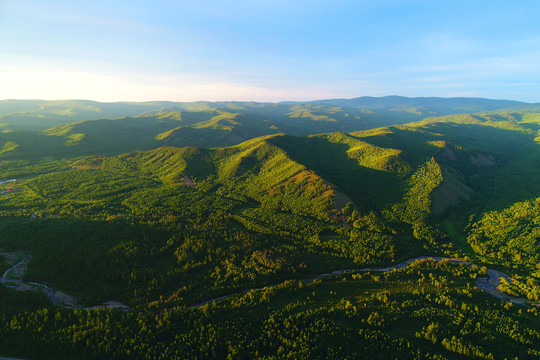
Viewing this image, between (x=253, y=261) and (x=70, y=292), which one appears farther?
(x=253, y=261)

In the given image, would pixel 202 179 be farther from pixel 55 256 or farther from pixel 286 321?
pixel 286 321

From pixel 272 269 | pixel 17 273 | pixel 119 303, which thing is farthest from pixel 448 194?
pixel 17 273

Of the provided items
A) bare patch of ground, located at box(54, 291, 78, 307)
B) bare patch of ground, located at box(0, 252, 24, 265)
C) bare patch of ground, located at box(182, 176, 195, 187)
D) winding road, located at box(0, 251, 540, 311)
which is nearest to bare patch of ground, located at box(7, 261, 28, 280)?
winding road, located at box(0, 251, 540, 311)

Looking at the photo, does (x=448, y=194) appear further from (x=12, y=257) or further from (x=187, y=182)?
(x=12, y=257)

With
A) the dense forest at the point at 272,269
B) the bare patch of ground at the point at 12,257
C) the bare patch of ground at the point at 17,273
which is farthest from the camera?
the bare patch of ground at the point at 12,257

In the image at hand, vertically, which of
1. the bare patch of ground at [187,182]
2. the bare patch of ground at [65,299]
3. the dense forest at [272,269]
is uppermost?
the bare patch of ground at [187,182]

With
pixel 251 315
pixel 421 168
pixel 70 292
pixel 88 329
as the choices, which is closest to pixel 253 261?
pixel 251 315

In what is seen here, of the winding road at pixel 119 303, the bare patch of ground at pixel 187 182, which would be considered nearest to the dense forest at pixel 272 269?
the winding road at pixel 119 303

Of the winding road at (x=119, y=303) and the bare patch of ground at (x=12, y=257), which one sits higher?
the bare patch of ground at (x=12, y=257)

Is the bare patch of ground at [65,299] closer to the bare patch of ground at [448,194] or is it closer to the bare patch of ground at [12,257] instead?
the bare patch of ground at [12,257]

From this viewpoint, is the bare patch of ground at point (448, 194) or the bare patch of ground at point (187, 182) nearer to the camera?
the bare patch of ground at point (448, 194)

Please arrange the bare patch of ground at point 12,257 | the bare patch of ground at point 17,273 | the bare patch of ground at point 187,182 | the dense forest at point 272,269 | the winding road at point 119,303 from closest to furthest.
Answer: the dense forest at point 272,269 → the winding road at point 119,303 → the bare patch of ground at point 17,273 → the bare patch of ground at point 12,257 → the bare patch of ground at point 187,182
